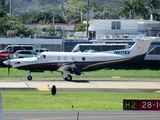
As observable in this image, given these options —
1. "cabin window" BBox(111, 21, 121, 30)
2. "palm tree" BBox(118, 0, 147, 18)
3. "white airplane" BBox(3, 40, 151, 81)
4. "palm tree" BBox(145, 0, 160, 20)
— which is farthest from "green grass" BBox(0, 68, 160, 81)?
"palm tree" BBox(145, 0, 160, 20)

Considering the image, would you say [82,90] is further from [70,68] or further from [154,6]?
[154,6]

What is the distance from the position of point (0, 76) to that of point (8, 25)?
168ft

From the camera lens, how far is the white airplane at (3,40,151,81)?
5203 centimetres

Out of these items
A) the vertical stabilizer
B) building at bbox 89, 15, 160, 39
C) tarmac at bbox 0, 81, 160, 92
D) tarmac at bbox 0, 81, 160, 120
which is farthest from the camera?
building at bbox 89, 15, 160, 39

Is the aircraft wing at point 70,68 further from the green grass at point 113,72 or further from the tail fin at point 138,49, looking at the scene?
the tail fin at point 138,49

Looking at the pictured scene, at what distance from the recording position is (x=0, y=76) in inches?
2066

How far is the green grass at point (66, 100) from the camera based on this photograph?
3167cm

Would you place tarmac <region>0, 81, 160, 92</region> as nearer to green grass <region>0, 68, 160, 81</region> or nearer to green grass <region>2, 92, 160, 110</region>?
green grass <region>2, 92, 160, 110</region>

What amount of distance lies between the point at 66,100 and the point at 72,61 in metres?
18.4

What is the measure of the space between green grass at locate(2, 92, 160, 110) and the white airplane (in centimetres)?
1174

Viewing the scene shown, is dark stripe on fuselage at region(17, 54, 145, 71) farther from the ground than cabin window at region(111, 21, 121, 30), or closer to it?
closer to it

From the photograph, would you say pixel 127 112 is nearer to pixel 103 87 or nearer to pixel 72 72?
pixel 103 87

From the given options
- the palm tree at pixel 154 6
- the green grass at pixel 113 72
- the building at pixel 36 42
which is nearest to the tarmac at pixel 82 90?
the green grass at pixel 113 72

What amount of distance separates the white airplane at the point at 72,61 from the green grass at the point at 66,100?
11.7 m
